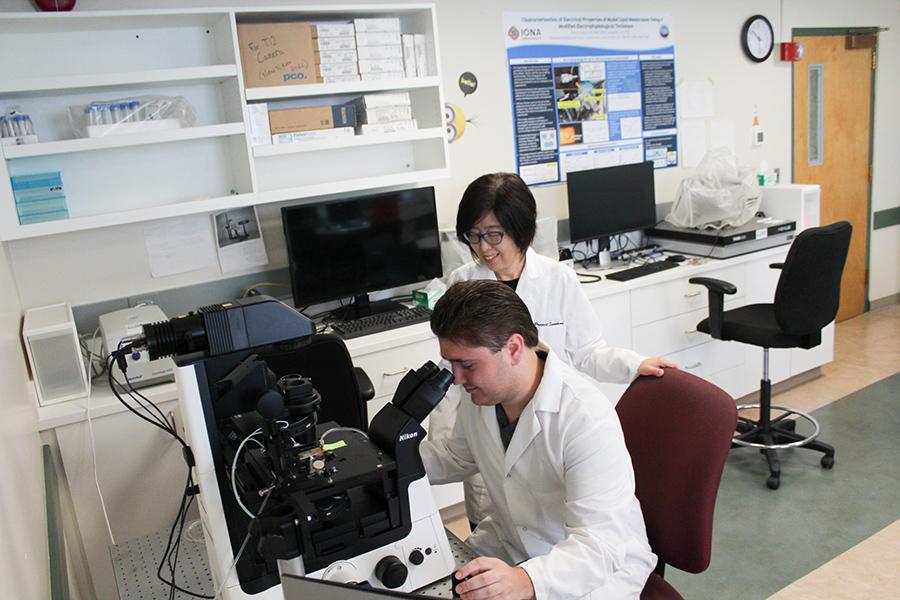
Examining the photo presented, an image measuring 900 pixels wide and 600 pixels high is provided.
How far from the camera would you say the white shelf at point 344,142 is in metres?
2.77

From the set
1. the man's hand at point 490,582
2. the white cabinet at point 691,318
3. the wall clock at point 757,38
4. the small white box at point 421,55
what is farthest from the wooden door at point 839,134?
the man's hand at point 490,582

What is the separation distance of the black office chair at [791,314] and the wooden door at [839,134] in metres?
1.98

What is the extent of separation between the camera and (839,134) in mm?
5074

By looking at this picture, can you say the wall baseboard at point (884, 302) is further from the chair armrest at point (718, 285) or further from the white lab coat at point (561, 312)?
the white lab coat at point (561, 312)

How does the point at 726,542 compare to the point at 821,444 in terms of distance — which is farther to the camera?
the point at 821,444

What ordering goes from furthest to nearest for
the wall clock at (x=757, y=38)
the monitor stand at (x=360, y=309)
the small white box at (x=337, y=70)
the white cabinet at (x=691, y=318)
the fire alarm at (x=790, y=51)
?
1. the fire alarm at (x=790, y=51)
2. the wall clock at (x=757, y=38)
3. the white cabinet at (x=691, y=318)
4. the monitor stand at (x=360, y=309)
5. the small white box at (x=337, y=70)

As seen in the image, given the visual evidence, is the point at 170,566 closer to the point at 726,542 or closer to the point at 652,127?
the point at 726,542

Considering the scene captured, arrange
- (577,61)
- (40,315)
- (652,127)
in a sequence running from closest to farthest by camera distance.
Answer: (40,315) → (577,61) → (652,127)

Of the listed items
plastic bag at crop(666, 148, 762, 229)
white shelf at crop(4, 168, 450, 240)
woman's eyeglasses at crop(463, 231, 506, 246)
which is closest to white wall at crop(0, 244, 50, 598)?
white shelf at crop(4, 168, 450, 240)

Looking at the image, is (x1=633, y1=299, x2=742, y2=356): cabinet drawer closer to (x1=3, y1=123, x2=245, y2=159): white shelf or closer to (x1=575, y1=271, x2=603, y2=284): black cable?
(x1=575, y1=271, x2=603, y2=284): black cable

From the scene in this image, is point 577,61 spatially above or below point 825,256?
above

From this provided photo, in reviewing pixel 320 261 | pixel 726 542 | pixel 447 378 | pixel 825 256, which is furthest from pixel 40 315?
pixel 825 256

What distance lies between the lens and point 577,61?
12.6 feet

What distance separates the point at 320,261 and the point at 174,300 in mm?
601
